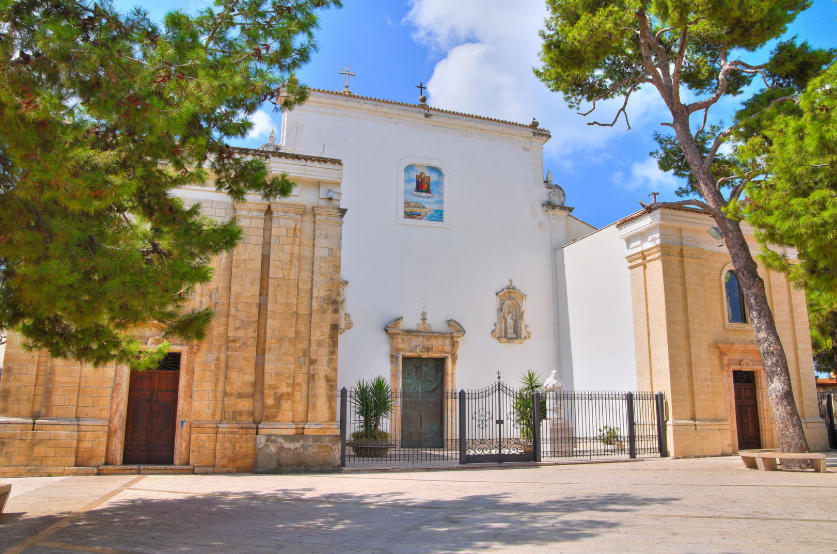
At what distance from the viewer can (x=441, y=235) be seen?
61.5 feet

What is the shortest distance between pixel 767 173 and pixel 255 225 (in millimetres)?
10165

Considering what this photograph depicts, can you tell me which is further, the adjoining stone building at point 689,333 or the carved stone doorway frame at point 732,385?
the carved stone doorway frame at point 732,385

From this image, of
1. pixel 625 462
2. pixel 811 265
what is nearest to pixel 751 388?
pixel 625 462

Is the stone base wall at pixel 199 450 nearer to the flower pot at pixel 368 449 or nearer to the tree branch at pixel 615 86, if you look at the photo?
the flower pot at pixel 368 449

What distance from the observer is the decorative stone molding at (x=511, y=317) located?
18.7m

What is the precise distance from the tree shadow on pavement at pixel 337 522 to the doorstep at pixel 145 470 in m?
2.71

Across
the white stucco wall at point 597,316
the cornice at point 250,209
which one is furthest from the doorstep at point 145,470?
the white stucco wall at point 597,316

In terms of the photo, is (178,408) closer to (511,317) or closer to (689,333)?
(511,317)

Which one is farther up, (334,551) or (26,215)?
(26,215)

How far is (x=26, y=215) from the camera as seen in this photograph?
5207 mm

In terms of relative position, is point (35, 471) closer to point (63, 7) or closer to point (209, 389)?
point (209, 389)

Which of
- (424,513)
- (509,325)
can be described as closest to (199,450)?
(424,513)

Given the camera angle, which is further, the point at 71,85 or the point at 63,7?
the point at 63,7

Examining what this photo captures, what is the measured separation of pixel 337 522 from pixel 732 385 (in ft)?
42.6
